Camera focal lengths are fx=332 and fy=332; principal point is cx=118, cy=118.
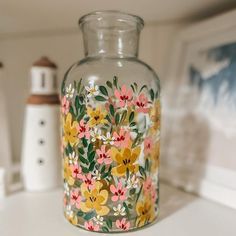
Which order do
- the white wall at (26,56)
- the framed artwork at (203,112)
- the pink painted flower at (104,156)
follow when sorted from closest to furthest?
the pink painted flower at (104,156) → the framed artwork at (203,112) → the white wall at (26,56)

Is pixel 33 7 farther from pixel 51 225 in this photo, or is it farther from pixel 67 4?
pixel 51 225

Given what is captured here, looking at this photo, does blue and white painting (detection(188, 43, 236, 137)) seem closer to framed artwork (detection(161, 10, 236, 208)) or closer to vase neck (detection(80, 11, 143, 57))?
framed artwork (detection(161, 10, 236, 208))

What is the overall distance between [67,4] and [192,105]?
1.07 ft

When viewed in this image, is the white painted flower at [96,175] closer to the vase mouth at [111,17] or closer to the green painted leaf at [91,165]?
the green painted leaf at [91,165]

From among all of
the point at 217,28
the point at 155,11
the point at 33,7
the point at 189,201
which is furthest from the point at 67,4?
the point at 189,201

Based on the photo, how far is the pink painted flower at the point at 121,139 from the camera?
476 millimetres

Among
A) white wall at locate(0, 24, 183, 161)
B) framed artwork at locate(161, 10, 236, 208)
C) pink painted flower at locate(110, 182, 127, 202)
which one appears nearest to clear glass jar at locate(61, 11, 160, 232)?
pink painted flower at locate(110, 182, 127, 202)

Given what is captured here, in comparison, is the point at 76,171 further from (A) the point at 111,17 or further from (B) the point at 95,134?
(A) the point at 111,17

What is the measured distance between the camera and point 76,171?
496mm

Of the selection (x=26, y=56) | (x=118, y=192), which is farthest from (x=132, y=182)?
(x=26, y=56)

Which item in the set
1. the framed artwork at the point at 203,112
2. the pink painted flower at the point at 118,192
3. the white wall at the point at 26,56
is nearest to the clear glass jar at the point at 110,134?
the pink painted flower at the point at 118,192

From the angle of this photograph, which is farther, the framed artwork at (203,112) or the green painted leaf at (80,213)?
the framed artwork at (203,112)

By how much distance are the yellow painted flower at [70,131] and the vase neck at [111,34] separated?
12cm

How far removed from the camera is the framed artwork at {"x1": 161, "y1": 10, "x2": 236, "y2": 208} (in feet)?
2.00
